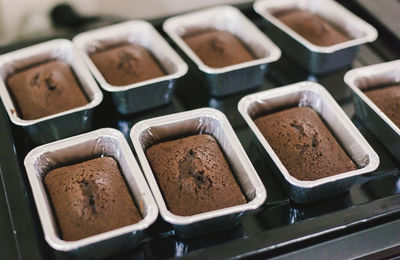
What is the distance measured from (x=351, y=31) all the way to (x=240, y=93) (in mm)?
476

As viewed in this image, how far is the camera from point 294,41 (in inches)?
57.9

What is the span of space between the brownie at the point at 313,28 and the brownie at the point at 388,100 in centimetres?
24

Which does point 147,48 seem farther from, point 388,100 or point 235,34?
point 388,100

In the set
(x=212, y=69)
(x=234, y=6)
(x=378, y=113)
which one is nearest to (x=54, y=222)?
(x=212, y=69)

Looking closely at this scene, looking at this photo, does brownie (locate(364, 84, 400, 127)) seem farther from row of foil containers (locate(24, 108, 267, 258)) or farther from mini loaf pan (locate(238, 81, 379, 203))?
row of foil containers (locate(24, 108, 267, 258))

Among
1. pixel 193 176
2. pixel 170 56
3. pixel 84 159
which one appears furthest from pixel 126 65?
pixel 193 176

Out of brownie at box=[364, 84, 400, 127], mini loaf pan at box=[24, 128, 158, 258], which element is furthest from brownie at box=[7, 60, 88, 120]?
brownie at box=[364, 84, 400, 127]

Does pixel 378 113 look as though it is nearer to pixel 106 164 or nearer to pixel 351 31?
pixel 351 31

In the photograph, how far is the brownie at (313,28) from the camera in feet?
4.92

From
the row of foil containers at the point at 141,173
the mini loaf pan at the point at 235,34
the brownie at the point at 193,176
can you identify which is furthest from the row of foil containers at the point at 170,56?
the brownie at the point at 193,176

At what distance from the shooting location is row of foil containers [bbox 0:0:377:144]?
122 cm

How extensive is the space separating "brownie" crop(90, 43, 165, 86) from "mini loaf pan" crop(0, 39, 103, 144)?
6 centimetres

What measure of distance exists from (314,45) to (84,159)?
2.64 ft

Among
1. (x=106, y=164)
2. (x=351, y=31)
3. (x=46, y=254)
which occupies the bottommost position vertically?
(x=46, y=254)
